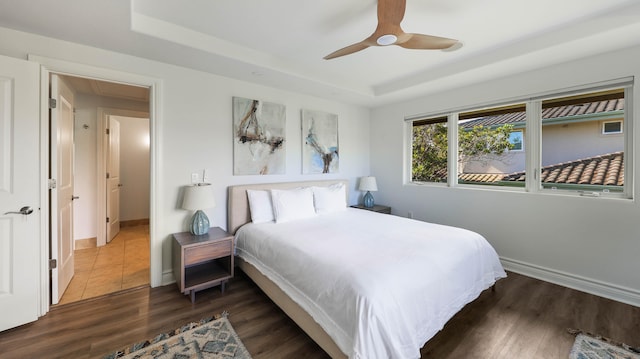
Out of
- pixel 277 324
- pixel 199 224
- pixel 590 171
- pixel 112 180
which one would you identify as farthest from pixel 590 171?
pixel 112 180

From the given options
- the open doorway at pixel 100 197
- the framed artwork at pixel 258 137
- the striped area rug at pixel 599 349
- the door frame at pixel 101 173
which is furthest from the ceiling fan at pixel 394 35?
the door frame at pixel 101 173

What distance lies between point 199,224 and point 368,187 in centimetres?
272

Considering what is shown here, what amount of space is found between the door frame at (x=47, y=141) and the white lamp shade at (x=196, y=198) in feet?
1.03

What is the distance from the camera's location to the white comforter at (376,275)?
4.68 feet

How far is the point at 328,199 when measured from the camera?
3.59 meters

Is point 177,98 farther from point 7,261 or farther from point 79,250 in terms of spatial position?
point 79,250

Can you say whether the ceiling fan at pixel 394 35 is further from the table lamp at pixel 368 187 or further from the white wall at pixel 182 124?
the table lamp at pixel 368 187

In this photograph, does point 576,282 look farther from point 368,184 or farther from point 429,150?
point 368,184

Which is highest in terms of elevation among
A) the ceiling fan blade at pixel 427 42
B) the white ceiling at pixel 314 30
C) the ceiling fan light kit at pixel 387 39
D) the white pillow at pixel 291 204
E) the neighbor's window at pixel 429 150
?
the white ceiling at pixel 314 30

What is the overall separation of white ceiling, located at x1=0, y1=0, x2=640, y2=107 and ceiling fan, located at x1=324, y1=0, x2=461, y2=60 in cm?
28

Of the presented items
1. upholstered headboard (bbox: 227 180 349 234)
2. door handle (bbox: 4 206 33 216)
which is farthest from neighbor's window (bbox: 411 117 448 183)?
door handle (bbox: 4 206 33 216)

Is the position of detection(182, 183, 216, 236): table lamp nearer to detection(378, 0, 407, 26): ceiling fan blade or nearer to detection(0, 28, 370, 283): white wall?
detection(0, 28, 370, 283): white wall

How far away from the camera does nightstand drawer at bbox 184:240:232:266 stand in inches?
95.9

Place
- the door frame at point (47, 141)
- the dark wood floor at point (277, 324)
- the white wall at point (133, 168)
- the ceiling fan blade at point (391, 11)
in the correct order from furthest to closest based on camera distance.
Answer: the white wall at point (133, 168), the door frame at point (47, 141), the dark wood floor at point (277, 324), the ceiling fan blade at point (391, 11)
